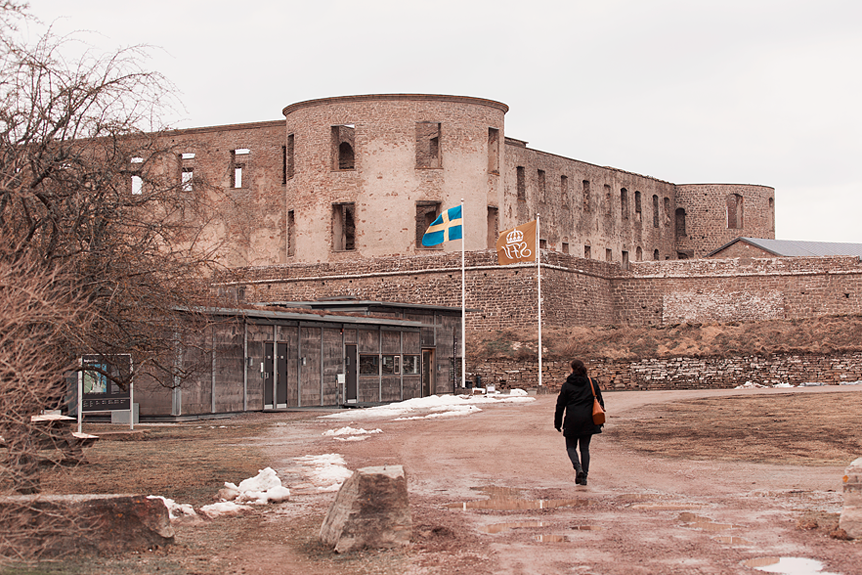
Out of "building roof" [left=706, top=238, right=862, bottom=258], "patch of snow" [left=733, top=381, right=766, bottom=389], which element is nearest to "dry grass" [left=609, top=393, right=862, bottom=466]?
"patch of snow" [left=733, top=381, right=766, bottom=389]

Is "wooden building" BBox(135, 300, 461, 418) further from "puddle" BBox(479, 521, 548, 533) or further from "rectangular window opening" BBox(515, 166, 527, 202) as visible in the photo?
"rectangular window opening" BBox(515, 166, 527, 202)

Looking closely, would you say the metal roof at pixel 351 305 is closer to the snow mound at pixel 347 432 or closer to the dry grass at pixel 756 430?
the dry grass at pixel 756 430

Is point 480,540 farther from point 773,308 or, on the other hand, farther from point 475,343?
point 773,308

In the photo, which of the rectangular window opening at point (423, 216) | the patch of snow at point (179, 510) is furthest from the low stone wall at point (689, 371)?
the patch of snow at point (179, 510)

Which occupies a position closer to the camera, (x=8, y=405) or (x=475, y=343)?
(x=8, y=405)

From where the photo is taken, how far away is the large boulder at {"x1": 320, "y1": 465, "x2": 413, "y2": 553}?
27.0 feet

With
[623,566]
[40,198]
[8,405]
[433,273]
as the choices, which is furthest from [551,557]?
[433,273]

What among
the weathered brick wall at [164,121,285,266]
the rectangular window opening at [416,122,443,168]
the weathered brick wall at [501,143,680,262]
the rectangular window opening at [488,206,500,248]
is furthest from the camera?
the weathered brick wall at [501,143,680,262]

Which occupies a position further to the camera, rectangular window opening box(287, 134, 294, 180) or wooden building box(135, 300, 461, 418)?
rectangular window opening box(287, 134, 294, 180)

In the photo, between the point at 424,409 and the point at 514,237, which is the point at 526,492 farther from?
the point at 514,237

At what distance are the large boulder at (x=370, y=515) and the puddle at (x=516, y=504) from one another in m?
1.80

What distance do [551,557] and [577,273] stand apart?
128 ft

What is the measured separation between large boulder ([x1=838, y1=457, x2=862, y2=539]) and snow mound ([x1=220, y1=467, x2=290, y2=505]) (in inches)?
223

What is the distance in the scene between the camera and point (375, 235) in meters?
49.0
